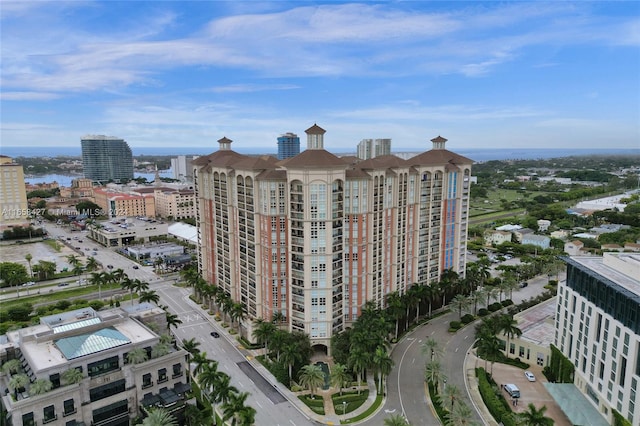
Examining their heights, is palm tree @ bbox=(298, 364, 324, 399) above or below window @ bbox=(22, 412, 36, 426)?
below

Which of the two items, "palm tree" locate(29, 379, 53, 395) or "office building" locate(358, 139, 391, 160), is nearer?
"palm tree" locate(29, 379, 53, 395)

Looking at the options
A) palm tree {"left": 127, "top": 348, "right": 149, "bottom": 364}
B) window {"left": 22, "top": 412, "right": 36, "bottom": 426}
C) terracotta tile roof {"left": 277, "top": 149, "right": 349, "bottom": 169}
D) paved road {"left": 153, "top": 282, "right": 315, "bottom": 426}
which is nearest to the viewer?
window {"left": 22, "top": 412, "right": 36, "bottom": 426}

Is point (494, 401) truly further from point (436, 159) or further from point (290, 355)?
point (436, 159)

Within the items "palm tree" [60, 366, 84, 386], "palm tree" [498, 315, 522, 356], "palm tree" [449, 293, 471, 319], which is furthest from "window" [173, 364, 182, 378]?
"palm tree" [449, 293, 471, 319]

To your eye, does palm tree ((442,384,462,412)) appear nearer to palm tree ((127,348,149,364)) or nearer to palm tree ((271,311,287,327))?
palm tree ((271,311,287,327))

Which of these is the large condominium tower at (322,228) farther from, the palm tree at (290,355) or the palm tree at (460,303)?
the palm tree at (460,303)

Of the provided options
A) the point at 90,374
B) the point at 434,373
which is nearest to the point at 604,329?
the point at 434,373
